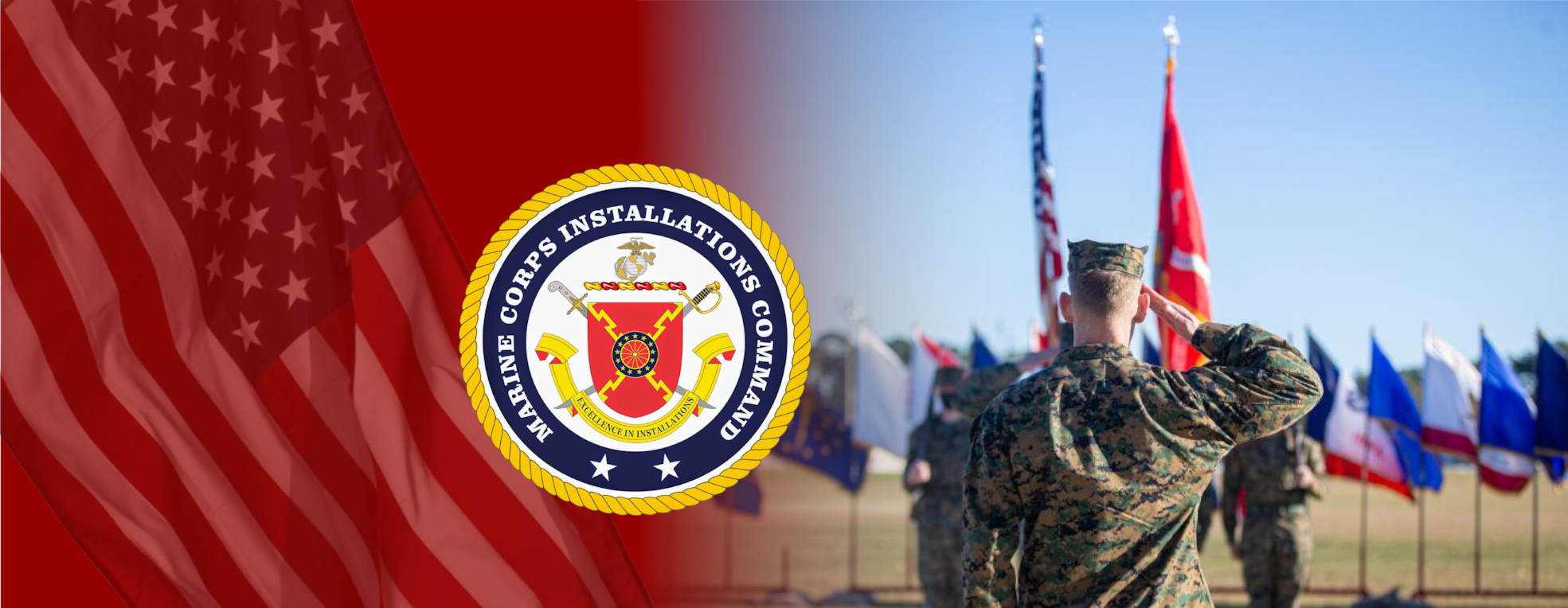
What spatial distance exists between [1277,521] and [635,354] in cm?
641

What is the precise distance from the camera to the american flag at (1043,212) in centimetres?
667

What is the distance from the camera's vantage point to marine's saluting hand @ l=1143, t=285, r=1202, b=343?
4.02m

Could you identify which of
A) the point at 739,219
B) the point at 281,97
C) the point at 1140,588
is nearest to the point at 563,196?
the point at 739,219

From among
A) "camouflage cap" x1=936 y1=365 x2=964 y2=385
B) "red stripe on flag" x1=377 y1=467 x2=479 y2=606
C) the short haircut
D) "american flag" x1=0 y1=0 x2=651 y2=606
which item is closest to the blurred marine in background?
"camouflage cap" x1=936 y1=365 x2=964 y2=385

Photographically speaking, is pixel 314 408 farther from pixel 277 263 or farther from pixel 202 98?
pixel 202 98

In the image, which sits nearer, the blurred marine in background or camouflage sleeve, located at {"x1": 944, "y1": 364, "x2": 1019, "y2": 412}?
camouflage sleeve, located at {"x1": 944, "y1": 364, "x2": 1019, "y2": 412}

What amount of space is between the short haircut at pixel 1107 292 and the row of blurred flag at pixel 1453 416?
30.4 ft

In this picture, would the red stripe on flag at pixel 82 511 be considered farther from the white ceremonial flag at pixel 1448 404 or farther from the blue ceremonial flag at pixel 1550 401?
the white ceremonial flag at pixel 1448 404

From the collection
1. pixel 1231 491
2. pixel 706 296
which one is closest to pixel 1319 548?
pixel 1231 491

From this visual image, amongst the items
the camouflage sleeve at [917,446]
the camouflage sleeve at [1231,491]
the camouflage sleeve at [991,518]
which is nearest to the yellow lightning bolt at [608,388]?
the camouflage sleeve at [991,518]

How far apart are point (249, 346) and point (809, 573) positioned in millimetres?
13373

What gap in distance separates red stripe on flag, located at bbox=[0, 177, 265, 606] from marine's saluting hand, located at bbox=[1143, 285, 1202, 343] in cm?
271

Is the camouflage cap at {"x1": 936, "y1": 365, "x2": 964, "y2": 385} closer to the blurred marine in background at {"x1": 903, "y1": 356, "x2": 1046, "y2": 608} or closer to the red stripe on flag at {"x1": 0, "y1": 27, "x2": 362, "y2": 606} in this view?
the blurred marine in background at {"x1": 903, "y1": 356, "x2": 1046, "y2": 608}

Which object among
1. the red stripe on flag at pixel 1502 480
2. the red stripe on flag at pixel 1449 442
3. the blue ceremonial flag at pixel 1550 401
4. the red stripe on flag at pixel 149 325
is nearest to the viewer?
the red stripe on flag at pixel 149 325
